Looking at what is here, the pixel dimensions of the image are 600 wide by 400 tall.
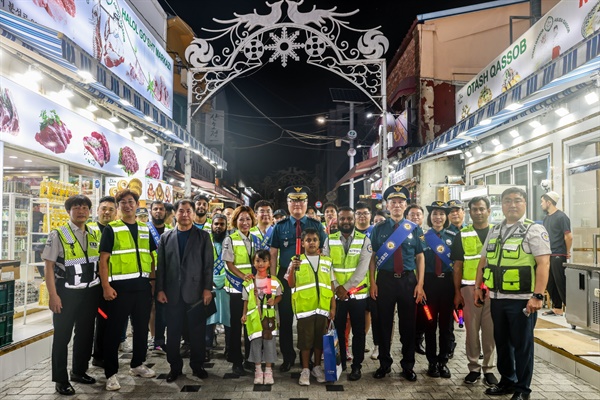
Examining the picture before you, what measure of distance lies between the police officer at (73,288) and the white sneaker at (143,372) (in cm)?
47

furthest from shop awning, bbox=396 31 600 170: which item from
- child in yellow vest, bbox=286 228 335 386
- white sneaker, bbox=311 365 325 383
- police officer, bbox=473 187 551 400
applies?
white sneaker, bbox=311 365 325 383

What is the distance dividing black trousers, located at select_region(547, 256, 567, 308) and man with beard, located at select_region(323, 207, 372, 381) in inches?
167

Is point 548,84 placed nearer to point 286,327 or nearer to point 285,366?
point 286,327

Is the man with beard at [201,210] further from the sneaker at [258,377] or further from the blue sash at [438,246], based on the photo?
the blue sash at [438,246]

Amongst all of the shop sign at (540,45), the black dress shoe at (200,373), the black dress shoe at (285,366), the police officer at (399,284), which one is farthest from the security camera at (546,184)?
the black dress shoe at (200,373)

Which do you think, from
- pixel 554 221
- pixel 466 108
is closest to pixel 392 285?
pixel 554 221

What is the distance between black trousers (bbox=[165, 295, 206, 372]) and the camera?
211 inches

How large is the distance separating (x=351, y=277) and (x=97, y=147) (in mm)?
7209

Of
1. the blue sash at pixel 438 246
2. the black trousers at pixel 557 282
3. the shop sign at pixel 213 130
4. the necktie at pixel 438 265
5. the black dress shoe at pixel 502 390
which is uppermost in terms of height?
the shop sign at pixel 213 130

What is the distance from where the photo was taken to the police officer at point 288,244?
5.80 m

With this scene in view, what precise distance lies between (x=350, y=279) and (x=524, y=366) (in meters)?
2.00

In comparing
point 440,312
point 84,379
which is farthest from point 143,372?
point 440,312

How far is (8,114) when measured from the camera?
22.3 feet

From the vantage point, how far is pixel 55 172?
9250 mm
